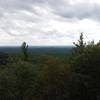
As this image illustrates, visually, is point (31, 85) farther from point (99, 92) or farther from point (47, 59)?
point (99, 92)

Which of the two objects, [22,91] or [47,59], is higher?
[47,59]

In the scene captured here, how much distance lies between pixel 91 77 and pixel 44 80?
7.37 meters

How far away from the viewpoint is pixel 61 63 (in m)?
51.8

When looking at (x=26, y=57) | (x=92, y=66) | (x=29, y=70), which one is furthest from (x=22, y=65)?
(x=26, y=57)

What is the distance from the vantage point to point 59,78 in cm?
5078

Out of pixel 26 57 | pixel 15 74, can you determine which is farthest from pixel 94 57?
pixel 26 57

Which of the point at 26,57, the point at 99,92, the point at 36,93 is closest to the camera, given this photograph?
the point at 99,92

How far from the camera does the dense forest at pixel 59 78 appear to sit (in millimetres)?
49031

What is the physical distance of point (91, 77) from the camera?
4891 cm

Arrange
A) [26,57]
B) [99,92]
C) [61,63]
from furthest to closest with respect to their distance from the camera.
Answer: [26,57] < [61,63] < [99,92]

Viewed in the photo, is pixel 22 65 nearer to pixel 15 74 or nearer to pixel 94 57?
pixel 15 74

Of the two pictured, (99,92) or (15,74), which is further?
(15,74)

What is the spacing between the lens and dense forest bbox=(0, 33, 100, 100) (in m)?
49.0

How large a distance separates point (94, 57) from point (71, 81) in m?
4.58
